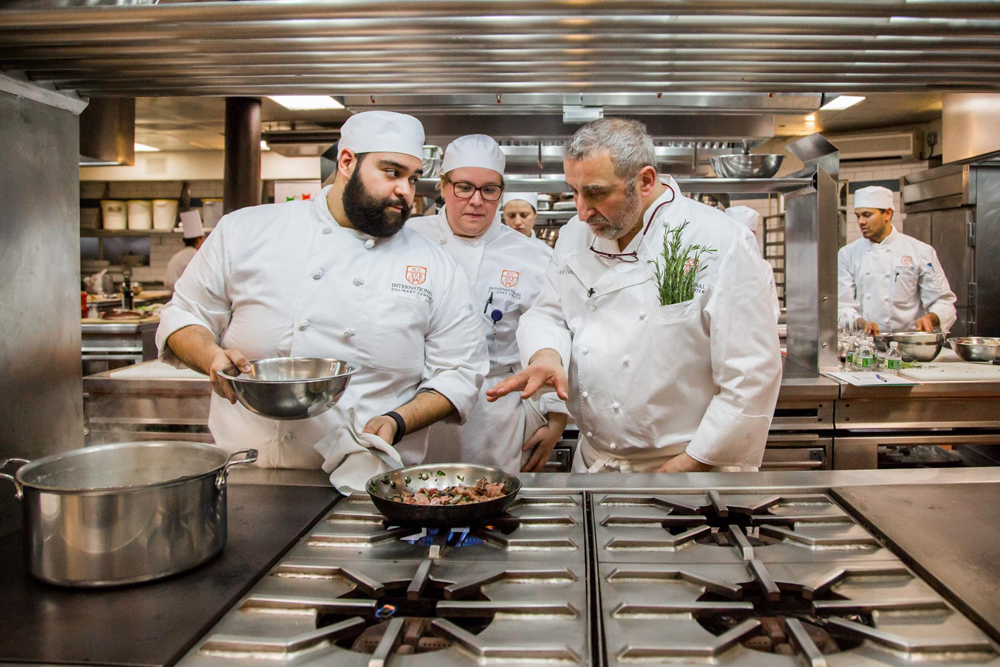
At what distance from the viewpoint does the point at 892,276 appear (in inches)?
218

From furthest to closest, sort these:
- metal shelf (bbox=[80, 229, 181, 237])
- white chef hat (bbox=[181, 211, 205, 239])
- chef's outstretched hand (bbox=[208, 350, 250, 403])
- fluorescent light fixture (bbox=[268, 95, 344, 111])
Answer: metal shelf (bbox=[80, 229, 181, 237]) → white chef hat (bbox=[181, 211, 205, 239]) → fluorescent light fixture (bbox=[268, 95, 344, 111]) → chef's outstretched hand (bbox=[208, 350, 250, 403])

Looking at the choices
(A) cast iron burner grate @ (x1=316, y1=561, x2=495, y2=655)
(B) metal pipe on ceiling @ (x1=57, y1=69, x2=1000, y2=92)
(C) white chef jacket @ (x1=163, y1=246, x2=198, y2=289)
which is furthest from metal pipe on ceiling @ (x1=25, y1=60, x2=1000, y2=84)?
(C) white chef jacket @ (x1=163, y1=246, x2=198, y2=289)

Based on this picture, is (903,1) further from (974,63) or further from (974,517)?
(974,517)

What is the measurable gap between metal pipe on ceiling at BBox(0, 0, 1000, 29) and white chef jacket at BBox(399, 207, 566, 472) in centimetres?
157

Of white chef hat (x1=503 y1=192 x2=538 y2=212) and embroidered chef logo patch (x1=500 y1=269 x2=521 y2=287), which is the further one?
white chef hat (x1=503 y1=192 x2=538 y2=212)

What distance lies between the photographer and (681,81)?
137cm

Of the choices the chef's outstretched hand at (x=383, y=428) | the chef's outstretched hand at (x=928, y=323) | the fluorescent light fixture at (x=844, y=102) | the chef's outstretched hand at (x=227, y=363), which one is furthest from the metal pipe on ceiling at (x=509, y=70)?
the fluorescent light fixture at (x=844, y=102)

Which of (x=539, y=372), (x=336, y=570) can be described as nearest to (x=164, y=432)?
(x=539, y=372)

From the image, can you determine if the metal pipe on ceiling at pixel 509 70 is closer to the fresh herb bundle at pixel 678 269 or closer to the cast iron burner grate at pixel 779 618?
the fresh herb bundle at pixel 678 269

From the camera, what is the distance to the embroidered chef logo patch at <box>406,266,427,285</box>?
6.42 feet

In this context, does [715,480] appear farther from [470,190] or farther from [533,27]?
[470,190]

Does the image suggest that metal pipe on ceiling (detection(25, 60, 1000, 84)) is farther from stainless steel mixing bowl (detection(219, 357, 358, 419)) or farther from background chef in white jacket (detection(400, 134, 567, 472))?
background chef in white jacket (detection(400, 134, 567, 472))

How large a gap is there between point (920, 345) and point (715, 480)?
277cm

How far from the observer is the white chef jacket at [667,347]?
6.23 ft
